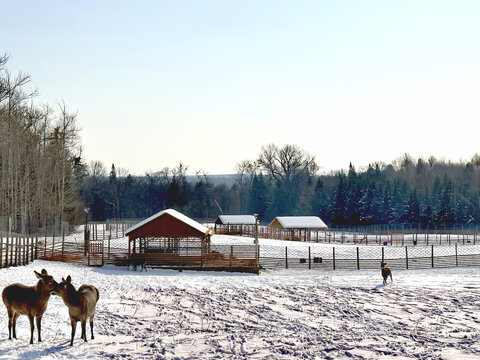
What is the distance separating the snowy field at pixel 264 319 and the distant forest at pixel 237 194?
2212cm

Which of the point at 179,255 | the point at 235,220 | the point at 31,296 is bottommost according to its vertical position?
the point at 179,255

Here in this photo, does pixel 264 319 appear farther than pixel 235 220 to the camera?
No

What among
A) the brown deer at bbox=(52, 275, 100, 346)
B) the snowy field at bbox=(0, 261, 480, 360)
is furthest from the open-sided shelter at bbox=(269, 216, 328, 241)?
the brown deer at bbox=(52, 275, 100, 346)

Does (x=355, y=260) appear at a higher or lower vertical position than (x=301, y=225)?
lower

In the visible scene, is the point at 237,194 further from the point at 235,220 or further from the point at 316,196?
the point at 235,220

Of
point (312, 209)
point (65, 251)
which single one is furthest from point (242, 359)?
point (312, 209)

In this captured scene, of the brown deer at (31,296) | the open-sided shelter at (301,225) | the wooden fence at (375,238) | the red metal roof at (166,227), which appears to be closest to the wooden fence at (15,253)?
the red metal roof at (166,227)

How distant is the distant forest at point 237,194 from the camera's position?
49.2 m

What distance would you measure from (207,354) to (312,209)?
325ft

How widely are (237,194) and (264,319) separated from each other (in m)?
136

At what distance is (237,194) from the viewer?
151750mm

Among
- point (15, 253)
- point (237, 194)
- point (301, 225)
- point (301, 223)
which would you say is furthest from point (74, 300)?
point (237, 194)

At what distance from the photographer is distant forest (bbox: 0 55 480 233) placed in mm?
49188

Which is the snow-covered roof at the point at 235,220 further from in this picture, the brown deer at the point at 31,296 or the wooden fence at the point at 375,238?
the brown deer at the point at 31,296
